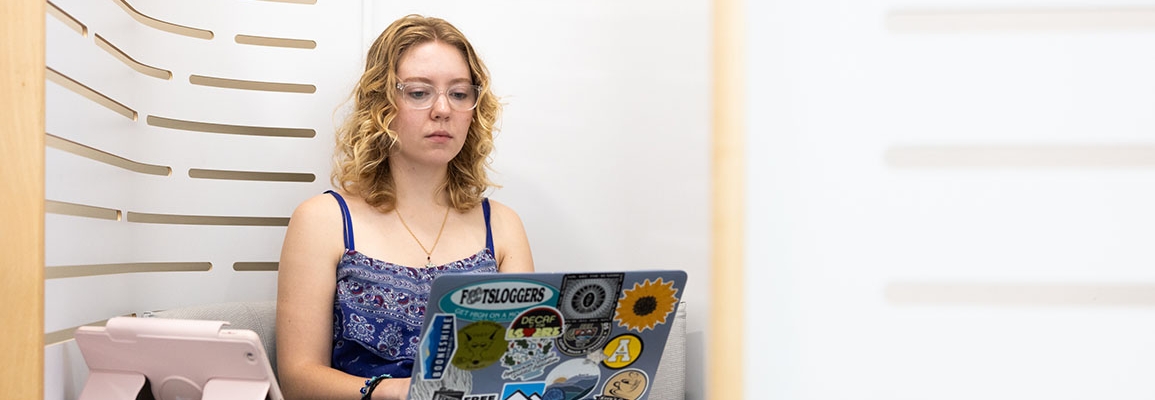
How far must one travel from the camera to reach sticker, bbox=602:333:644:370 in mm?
1263

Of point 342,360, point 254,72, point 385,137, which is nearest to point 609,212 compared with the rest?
point 385,137

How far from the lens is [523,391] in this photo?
123 cm

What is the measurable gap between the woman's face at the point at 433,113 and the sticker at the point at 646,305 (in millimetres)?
684

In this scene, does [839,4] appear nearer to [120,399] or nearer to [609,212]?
[120,399]

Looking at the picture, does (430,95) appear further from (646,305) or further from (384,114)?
(646,305)

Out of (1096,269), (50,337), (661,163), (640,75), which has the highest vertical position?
(640,75)

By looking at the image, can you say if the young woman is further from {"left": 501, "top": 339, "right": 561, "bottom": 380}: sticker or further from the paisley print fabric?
{"left": 501, "top": 339, "right": 561, "bottom": 380}: sticker

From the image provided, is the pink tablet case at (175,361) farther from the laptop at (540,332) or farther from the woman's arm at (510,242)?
the woman's arm at (510,242)

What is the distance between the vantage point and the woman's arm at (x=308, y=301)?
163 cm

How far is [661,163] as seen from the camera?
1.79 meters

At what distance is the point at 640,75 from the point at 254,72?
79cm

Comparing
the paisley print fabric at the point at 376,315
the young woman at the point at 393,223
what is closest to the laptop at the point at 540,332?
the young woman at the point at 393,223

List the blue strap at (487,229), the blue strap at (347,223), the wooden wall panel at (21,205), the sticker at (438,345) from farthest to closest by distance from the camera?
the blue strap at (487,229), the blue strap at (347,223), the sticker at (438,345), the wooden wall panel at (21,205)

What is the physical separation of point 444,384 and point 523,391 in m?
0.11
